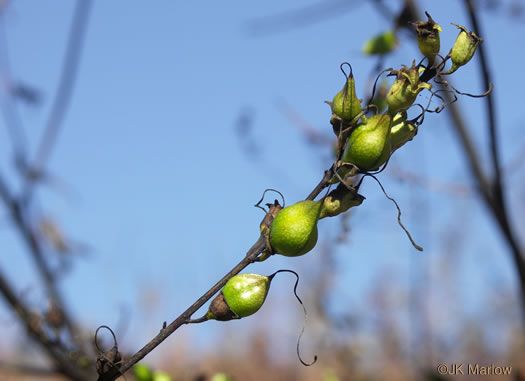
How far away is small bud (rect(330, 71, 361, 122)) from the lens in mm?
904

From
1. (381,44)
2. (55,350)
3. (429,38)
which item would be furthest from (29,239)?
(429,38)

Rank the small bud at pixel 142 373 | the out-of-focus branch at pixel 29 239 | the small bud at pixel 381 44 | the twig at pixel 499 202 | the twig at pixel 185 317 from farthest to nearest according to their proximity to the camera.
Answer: the out-of-focus branch at pixel 29 239
the small bud at pixel 381 44
the twig at pixel 499 202
the small bud at pixel 142 373
the twig at pixel 185 317

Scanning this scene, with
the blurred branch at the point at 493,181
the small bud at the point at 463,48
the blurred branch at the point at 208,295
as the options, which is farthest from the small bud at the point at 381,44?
the blurred branch at the point at 208,295

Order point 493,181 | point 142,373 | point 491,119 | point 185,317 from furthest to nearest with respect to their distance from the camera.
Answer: point 493,181 < point 491,119 < point 142,373 < point 185,317

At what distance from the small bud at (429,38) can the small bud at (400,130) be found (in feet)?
0.33

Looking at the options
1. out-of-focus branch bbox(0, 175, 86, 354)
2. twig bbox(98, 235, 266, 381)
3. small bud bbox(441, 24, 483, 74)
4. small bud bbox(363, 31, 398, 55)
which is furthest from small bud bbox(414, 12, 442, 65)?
out-of-focus branch bbox(0, 175, 86, 354)

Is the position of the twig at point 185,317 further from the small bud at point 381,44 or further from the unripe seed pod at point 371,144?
the small bud at point 381,44

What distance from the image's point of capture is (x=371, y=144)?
86cm

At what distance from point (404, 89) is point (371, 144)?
0.10 metres

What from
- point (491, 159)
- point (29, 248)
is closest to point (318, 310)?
point (29, 248)

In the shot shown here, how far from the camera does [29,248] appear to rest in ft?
8.50

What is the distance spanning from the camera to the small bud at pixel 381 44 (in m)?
1.85

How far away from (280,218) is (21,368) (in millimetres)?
1555

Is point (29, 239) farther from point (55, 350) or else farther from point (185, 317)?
point (185, 317)
